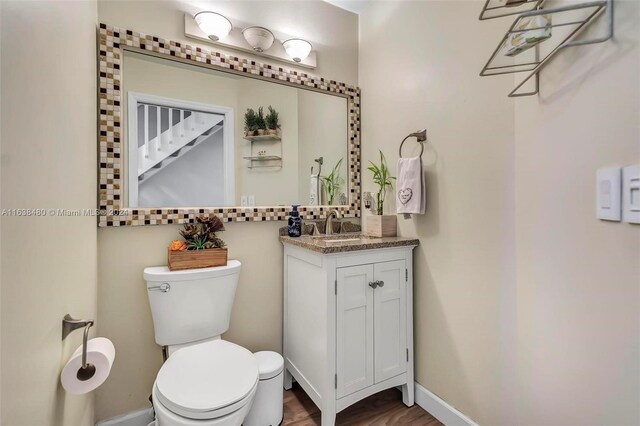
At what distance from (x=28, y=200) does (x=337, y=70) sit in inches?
74.3

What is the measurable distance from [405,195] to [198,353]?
1.26 metres

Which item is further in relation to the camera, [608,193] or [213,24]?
[213,24]

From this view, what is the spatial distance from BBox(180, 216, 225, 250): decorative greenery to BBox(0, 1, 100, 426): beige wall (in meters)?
0.44

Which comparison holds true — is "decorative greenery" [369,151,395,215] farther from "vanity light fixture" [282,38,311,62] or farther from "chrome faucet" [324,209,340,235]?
"vanity light fixture" [282,38,311,62]

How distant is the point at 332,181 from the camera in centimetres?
207

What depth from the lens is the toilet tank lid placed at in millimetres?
1363

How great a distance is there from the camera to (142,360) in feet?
4.88

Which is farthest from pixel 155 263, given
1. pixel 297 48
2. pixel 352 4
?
pixel 352 4

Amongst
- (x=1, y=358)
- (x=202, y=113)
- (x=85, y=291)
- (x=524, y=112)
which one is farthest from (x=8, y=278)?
(x=524, y=112)

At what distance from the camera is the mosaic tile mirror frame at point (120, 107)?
1.39m

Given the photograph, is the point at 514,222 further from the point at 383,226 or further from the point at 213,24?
the point at 213,24

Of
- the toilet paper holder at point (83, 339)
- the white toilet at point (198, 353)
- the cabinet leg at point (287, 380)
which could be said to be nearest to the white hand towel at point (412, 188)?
the white toilet at point (198, 353)

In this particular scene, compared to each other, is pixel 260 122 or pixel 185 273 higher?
pixel 260 122

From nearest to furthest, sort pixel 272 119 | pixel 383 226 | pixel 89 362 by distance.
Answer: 1. pixel 89 362
2. pixel 383 226
3. pixel 272 119
